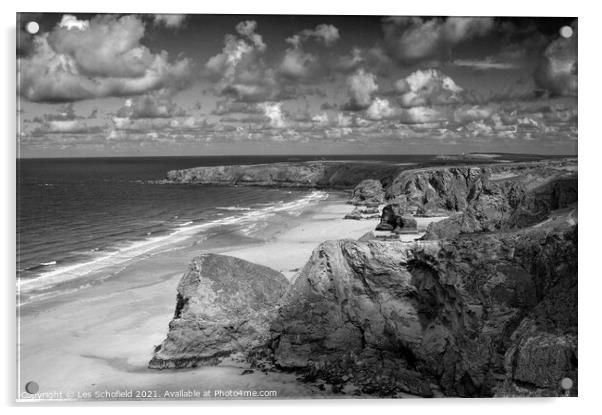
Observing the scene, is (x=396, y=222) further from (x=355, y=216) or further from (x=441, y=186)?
(x=441, y=186)

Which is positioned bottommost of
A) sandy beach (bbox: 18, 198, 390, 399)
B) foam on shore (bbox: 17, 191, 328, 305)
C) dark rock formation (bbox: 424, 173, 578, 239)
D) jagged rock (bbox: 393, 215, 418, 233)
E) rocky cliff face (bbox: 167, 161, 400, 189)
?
sandy beach (bbox: 18, 198, 390, 399)

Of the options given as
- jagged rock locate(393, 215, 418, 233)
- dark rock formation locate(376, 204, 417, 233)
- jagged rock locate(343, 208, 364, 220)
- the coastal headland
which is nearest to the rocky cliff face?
jagged rock locate(343, 208, 364, 220)

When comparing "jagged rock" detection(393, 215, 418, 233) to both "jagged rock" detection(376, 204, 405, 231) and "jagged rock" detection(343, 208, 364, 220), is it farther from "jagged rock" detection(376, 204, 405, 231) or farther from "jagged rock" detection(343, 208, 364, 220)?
"jagged rock" detection(343, 208, 364, 220)

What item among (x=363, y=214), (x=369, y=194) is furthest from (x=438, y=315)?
(x=369, y=194)

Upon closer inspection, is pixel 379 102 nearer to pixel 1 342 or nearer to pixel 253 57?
pixel 253 57

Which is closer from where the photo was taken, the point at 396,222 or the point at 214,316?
the point at 214,316

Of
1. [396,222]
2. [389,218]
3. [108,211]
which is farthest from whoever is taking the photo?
[108,211]
